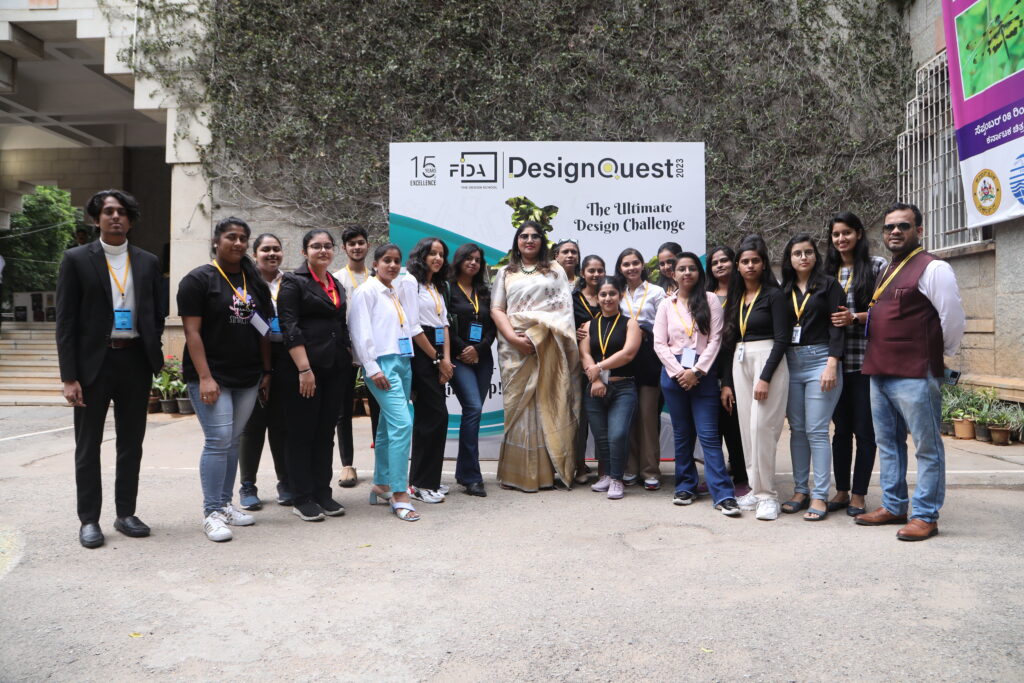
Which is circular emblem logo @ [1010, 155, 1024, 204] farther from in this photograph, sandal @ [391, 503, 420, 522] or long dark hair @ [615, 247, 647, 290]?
sandal @ [391, 503, 420, 522]

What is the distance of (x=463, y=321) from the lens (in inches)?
212

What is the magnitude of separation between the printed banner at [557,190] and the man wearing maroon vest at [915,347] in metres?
2.03

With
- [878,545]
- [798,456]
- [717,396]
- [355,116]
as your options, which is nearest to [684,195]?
[717,396]

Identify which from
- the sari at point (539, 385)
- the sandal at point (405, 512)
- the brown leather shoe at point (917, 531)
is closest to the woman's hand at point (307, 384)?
the sandal at point (405, 512)

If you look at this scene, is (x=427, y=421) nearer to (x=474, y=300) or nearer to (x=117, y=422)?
(x=474, y=300)

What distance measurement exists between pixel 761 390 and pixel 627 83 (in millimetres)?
6731

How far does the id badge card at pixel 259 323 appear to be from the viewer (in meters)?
4.37

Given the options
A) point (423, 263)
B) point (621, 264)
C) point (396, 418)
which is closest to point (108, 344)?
point (396, 418)

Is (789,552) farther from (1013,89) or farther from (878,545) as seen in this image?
(1013,89)

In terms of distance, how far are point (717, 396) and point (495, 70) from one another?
6637 mm

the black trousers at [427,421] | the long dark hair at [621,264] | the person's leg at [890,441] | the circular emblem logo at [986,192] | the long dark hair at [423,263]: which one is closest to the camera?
the person's leg at [890,441]

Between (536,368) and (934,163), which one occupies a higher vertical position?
(934,163)

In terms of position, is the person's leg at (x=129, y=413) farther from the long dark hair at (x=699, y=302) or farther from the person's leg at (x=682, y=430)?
the long dark hair at (x=699, y=302)

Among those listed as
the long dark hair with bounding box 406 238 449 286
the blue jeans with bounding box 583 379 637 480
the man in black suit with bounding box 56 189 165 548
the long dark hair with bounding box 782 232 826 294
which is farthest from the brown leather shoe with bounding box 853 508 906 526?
the man in black suit with bounding box 56 189 165 548
